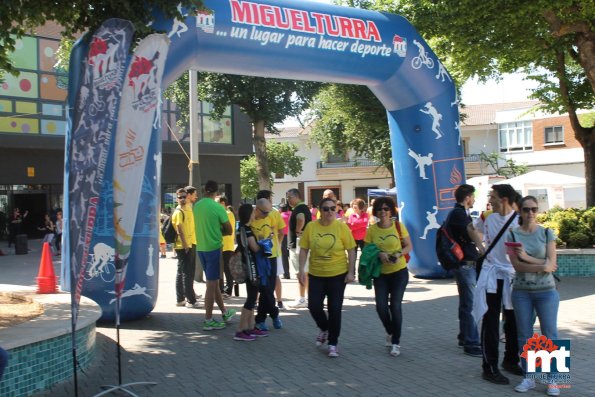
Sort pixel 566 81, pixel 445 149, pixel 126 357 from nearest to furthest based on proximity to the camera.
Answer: pixel 126 357 < pixel 445 149 < pixel 566 81

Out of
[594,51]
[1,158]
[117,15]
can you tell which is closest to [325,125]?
[1,158]

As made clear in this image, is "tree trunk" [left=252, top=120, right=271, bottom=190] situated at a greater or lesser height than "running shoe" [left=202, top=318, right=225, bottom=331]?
greater

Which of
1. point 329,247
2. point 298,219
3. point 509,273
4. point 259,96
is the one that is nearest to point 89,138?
point 329,247

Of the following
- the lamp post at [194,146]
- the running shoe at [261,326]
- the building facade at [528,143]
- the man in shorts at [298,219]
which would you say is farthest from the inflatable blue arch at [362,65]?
the building facade at [528,143]

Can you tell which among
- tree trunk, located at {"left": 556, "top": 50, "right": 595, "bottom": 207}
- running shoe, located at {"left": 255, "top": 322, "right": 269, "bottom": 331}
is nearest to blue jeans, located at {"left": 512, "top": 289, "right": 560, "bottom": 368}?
running shoe, located at {"left": 255, "top": 322, "right": 269, "bottom": 331}

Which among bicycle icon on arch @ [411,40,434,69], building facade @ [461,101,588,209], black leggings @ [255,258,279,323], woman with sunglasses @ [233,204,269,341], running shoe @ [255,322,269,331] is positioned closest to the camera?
woman with sunglasses @ [233,204,269,341]

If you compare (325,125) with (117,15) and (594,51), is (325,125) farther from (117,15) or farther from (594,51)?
(117,15)

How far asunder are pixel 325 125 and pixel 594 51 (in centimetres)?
2352

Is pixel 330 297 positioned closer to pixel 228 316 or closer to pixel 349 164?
pixel 228 316

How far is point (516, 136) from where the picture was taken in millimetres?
45062

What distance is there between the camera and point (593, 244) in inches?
481

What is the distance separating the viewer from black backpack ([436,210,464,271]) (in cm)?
616

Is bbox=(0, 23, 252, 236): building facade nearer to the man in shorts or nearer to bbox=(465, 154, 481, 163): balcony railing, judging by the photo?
the man in shorts

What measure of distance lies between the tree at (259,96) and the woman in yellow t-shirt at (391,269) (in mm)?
17157
